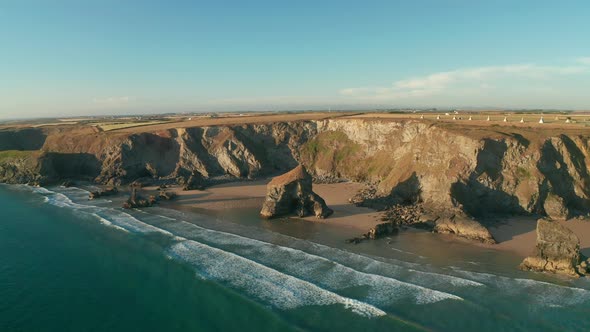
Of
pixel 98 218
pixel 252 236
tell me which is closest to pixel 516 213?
pixel 252 236

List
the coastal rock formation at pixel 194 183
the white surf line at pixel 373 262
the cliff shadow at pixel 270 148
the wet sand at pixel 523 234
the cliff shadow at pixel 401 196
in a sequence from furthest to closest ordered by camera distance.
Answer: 1. the cliff shadow at pixel 270 148
2. the coastal rock formation at pixel 194 183
3. the cliff shadow at pixel 401 196
4. the wet sand at pixel 523 234
5. the white surf line at pixel 373 262

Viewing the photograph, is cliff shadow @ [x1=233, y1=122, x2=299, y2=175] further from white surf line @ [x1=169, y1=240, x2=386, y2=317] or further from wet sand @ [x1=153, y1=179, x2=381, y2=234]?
white surf line @ [x1=169, y1=240, x2=386, y2=317]

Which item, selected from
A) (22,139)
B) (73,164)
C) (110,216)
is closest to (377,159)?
(110,216)

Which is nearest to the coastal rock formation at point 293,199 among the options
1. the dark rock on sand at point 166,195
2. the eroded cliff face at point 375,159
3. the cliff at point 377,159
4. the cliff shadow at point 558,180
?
the cliff at point 377,159

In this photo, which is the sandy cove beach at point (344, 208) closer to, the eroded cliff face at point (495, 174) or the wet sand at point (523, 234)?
the wet sand at point (523, 234)

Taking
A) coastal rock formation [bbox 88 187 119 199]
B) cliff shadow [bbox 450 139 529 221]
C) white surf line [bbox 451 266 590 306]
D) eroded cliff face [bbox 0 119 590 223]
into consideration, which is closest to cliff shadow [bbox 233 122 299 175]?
eroded cliff face [bbox 0 119 590 223]
